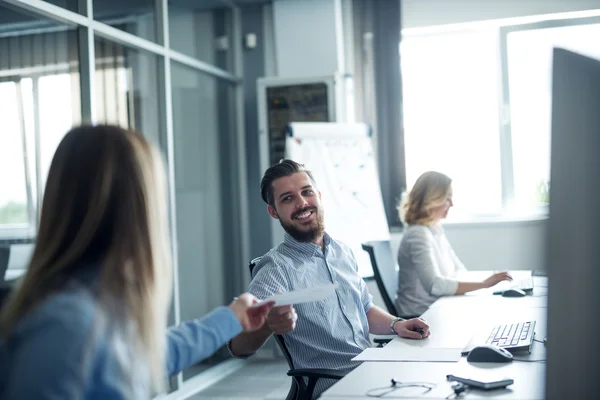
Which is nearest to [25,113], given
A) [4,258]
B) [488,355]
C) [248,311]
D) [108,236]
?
[4,258]

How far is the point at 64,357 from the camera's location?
2.65 ft

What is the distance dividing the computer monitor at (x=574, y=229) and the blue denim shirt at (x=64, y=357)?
0.64m

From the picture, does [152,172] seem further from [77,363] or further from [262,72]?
[262,72]

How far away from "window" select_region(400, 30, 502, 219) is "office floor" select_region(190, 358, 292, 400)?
190 cm

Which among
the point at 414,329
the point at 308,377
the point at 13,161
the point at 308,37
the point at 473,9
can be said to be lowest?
the point at 308,377

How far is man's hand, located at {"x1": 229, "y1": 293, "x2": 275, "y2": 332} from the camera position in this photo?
4.24ft

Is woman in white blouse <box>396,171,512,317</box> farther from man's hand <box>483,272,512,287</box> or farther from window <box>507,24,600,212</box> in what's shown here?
window <box>507,24,600,212</box>

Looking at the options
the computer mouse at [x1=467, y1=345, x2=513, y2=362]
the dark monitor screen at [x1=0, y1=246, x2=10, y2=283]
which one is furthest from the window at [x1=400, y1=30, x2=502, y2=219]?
the computer mouse at [x1=467, y1=345, x2=513, y2=362]

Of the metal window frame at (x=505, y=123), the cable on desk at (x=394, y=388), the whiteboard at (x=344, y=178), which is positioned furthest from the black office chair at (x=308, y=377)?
the metal window frame at (x=505, y=123)

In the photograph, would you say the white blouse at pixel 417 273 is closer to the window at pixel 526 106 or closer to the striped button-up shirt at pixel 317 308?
the striped button-up shirt at pixel 317 308

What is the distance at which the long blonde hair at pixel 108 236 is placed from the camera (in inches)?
36.4

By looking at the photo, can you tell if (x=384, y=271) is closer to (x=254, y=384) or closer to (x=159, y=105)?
(x=254, y=384)

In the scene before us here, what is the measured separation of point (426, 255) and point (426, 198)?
39cm

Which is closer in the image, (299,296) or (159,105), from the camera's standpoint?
(299,296)
